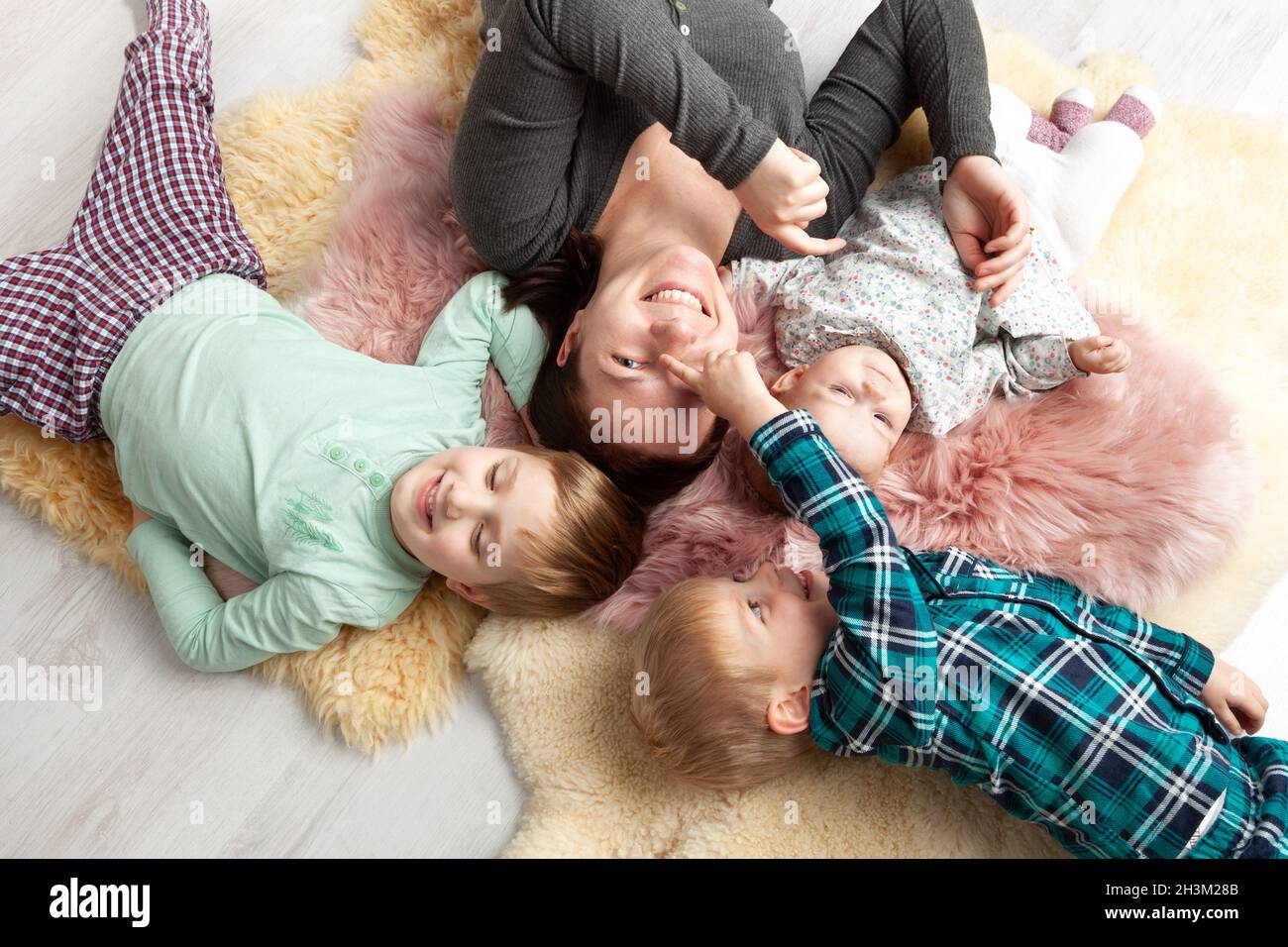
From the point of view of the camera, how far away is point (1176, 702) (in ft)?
3.54

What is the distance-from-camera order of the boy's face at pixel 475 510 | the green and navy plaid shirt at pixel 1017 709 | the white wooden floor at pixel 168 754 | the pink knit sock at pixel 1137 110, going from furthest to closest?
the pink knit sock at pixel 1137 110
the white wooden floor at pixel 168 754
the boy's face at pixel 475 510
the green and navy plaid shirt at pixel 1017 709

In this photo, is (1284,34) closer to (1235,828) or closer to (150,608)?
(1235,828)

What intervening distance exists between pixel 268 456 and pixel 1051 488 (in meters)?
1.07

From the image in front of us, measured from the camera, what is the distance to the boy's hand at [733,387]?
1103 mm

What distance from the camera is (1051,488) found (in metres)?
1.21

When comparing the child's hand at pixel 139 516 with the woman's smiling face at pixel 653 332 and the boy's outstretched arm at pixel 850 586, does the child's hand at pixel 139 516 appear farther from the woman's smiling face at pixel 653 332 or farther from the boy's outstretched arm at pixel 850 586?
the boy's outstretched arm at pixel 850 586

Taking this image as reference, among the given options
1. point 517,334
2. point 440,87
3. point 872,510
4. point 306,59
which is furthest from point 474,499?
point 306,59

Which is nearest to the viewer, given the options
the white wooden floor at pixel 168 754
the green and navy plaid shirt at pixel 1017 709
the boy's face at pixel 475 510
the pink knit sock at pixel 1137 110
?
the green and navy plaid shirt at pixel 1017 709

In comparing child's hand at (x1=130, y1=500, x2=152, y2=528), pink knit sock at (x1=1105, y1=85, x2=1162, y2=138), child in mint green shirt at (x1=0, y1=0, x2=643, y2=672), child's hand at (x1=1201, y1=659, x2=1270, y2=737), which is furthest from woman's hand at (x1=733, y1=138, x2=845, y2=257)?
child's hand at (x1=130, y1=500, x2=152, y2=528)

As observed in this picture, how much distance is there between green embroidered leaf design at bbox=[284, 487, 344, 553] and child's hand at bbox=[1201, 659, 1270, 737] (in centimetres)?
116

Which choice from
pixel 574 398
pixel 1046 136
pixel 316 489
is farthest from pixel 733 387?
pixel 1046 136

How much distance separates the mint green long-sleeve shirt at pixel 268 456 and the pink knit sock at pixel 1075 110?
94cm

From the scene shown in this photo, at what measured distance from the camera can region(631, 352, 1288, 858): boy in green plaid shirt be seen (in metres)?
1.02

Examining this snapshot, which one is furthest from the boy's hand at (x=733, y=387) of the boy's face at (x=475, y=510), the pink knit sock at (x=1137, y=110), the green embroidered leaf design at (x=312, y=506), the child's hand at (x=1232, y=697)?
the pink knit sock at (x=1137, y=110)
